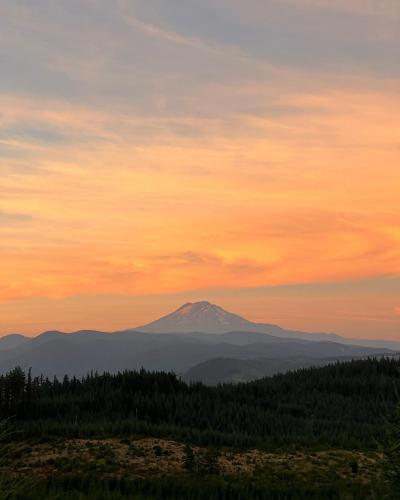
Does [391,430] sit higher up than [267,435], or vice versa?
[391,430]

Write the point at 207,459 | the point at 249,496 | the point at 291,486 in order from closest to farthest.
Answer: the point at 249,496 → the point at 291,486 → the point at 207,459

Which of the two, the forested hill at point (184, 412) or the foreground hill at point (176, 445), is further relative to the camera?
the forested hill at point (184, 412)

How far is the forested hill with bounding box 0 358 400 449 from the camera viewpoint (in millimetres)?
24547

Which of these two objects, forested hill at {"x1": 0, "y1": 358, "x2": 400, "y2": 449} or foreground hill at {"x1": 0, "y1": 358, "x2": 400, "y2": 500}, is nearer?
foreground hill at {"x1": 0, "y1": 358, "x2": 400, "y2": 500}

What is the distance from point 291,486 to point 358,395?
89.7 ft

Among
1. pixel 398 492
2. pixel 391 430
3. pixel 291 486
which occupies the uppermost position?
pixel 391 430

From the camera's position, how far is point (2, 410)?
27750 mm

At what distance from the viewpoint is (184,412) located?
28922 millimetres

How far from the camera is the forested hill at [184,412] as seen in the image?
966 inches

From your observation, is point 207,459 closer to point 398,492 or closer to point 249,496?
point 249,496

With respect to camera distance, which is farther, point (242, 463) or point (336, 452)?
point (336, 452)

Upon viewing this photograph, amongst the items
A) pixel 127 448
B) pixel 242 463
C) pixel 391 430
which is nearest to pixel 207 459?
pixel 242 463

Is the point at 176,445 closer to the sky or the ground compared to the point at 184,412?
closer to the ground

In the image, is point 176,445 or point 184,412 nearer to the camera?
point 176,445
